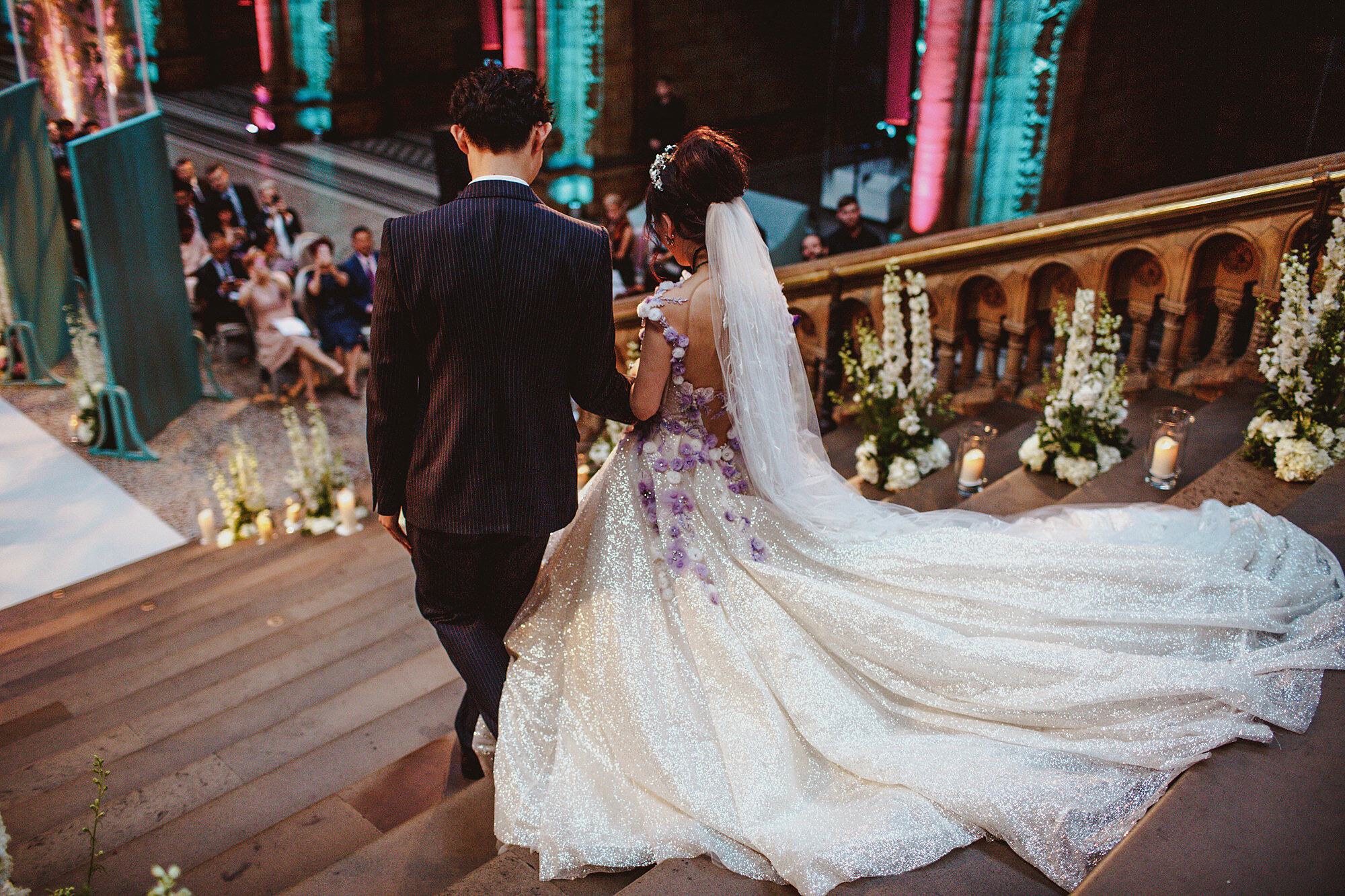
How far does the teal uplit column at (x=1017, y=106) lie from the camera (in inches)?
305

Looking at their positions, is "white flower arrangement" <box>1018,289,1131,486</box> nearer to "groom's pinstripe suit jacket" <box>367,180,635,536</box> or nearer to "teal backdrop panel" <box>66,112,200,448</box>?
"groom's pinstripe suit jacket" <box>367,180,635,536</box>

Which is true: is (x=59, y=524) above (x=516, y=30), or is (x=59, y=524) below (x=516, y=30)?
below

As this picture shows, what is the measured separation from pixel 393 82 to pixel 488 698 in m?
13.7

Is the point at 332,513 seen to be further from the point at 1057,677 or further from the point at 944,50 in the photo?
the point at 944,50

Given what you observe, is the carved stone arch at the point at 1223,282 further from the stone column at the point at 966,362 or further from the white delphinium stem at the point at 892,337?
the white delphinium stem at the point at 892,337

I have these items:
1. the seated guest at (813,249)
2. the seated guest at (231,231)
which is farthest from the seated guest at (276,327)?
the seated guest at (813,249)

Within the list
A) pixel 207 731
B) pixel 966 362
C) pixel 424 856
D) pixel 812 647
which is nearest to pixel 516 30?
pixel 966 362

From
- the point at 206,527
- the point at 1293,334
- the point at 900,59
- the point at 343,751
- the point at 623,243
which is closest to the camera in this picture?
the point at 343,751

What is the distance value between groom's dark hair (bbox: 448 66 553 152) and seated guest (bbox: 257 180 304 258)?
7832 millimetres

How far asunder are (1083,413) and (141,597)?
4011 mm

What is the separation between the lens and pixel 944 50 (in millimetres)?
7953

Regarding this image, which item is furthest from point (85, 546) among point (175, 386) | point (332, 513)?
point (175, 386)

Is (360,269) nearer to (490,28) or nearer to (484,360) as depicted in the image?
(484,360)

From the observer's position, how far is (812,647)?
246 centimetres
